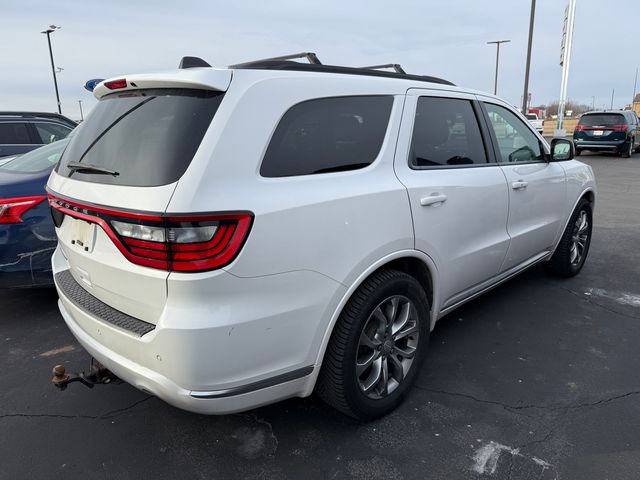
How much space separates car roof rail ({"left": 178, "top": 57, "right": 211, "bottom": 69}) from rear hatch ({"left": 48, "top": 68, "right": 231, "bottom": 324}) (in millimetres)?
266

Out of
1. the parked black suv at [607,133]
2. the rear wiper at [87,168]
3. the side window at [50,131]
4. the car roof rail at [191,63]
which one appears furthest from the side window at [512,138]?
the parked black suv at [607,133]

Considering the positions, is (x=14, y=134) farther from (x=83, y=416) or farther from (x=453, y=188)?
(x=453, y=188)

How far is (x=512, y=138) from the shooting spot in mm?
3822

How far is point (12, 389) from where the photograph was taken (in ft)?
9.87

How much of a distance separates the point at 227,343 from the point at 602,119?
21.0 metres

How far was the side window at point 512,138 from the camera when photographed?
360cm

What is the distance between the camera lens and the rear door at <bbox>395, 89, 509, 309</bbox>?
2686mm

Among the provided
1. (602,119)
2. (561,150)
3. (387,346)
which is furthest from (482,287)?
(602,119)

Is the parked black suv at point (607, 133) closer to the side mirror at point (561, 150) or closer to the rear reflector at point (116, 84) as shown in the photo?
the side mirror at point (561, 150)

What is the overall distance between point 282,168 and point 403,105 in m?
1.00

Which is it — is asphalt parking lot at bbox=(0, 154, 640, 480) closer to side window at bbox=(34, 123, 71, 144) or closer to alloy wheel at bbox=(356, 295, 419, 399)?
alloy wheel at bbox=(356, 295, 419, 399)

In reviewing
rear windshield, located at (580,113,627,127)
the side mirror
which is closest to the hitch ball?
the side mirror

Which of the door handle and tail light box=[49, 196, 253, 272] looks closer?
tail light box=[49, 196, 253, 272]

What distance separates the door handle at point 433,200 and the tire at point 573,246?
234 centimetres
